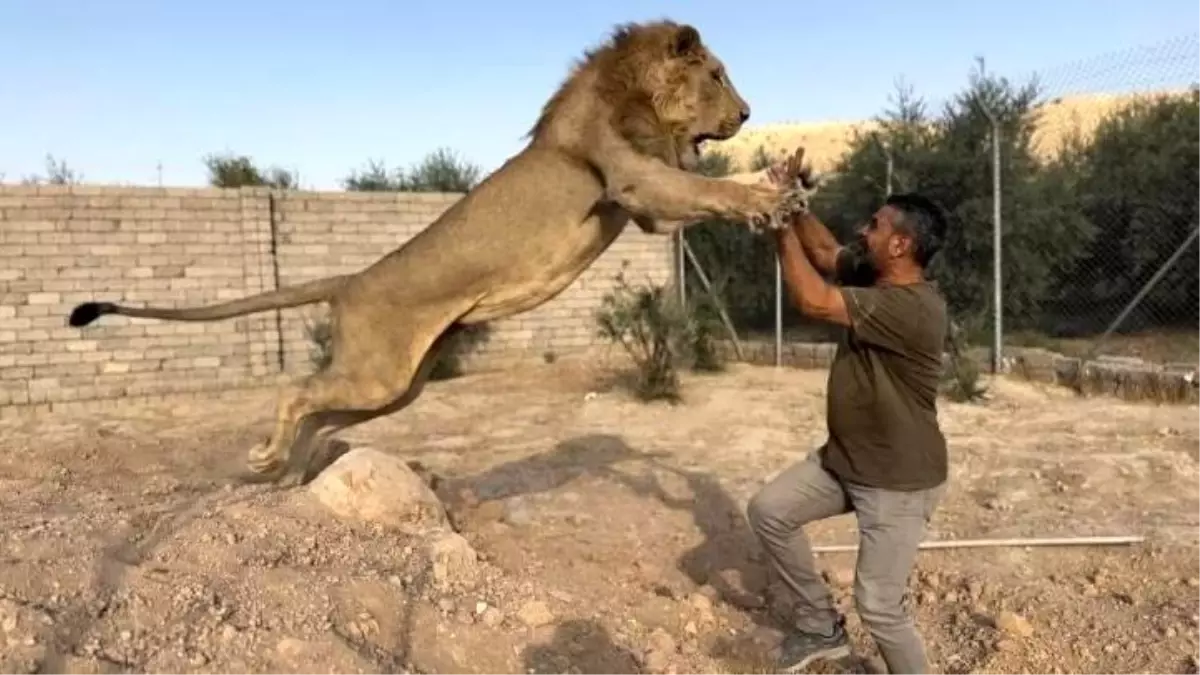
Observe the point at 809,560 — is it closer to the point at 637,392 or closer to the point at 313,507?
the point at 313,507

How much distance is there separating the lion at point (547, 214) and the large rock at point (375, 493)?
0.84 meters

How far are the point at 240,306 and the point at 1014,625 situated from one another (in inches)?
165

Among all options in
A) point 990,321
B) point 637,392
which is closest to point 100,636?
point 637,392

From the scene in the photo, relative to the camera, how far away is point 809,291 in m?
4.46

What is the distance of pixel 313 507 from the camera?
20.9 ft

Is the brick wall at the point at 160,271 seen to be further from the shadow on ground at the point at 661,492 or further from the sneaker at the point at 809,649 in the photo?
the sneaker at the point at 809,649

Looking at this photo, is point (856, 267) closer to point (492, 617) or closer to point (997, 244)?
point (492, 617)

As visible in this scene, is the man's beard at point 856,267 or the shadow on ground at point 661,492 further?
the shadow on ground at point 661,492

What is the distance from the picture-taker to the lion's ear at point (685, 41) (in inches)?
211

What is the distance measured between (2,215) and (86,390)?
2.32m

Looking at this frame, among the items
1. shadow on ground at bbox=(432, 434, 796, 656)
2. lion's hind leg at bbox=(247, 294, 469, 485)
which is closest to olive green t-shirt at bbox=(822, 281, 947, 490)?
shadow on ground at bbox=(432, 434, 796, 656)

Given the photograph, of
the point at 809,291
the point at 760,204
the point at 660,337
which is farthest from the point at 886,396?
the point at 660,337

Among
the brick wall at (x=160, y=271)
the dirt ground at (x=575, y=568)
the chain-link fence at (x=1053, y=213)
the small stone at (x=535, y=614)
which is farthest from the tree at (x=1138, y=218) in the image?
the small stone at (x=535, y=614)

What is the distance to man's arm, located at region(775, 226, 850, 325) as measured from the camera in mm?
4461
